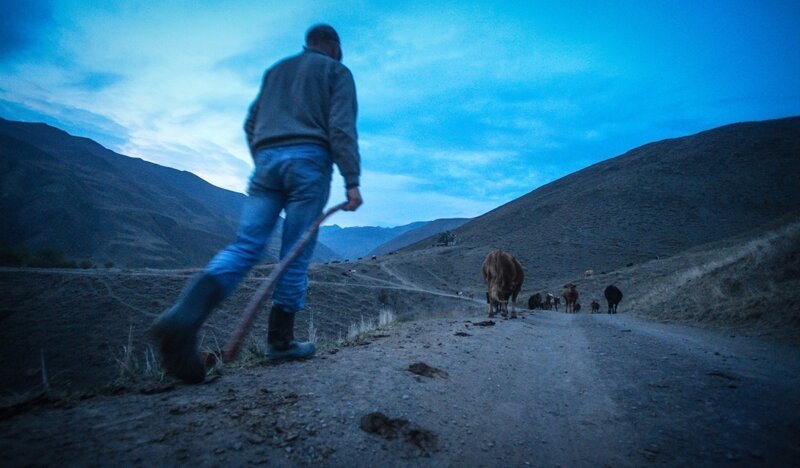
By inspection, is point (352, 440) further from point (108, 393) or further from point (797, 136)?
point (797, 136)

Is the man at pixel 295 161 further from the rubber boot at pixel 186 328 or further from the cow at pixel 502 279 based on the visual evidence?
the cow at pixel 502 279

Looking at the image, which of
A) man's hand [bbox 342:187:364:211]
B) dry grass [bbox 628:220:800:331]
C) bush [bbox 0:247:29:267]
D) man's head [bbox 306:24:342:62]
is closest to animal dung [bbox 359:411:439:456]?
man's hand [bbox 342:187:364:211]

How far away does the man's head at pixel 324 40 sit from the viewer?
3.24 metres

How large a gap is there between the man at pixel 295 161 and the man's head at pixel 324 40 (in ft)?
0.91

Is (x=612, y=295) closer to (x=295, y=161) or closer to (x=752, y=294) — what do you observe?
(x=752, y=294)

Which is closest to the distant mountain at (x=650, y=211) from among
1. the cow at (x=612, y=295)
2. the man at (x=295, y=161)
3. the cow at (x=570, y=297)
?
the cow at (x=570, y=297)

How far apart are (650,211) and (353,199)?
158ft

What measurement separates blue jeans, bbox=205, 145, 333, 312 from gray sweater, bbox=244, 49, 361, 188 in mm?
106

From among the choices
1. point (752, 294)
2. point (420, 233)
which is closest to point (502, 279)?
point (752, 294)

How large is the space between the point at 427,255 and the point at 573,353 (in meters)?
37.5

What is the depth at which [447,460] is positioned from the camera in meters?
1.45

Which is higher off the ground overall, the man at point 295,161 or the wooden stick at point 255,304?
the man at point 295,161

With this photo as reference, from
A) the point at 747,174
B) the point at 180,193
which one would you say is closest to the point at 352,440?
the point at 747,174

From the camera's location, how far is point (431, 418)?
1.81 meters
